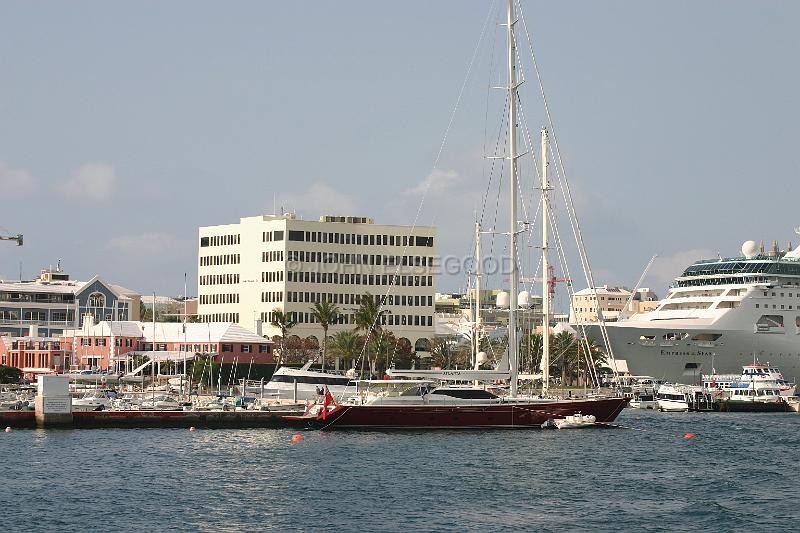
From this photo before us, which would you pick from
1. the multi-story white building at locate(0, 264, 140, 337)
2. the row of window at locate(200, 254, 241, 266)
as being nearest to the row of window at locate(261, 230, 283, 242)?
the row of window at locate(200, 254, 241, 266)

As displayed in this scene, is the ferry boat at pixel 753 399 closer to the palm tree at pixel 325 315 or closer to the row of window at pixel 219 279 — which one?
the palm tree at pixel 325 315

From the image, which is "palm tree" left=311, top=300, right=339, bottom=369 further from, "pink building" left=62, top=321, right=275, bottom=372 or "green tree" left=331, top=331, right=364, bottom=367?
"pink building" left=62, top=321, right=275, bottom=372

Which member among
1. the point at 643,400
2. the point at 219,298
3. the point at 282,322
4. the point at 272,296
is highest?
the point at 219,298

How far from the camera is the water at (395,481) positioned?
167 ft

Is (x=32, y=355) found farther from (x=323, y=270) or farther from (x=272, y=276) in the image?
(x=323, y=270)

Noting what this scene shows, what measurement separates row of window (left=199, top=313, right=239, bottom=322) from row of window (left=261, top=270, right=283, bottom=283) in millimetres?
8123

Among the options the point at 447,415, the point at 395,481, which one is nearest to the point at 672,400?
the point at 447,415

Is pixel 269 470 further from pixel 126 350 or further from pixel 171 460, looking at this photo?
pixel 126 350

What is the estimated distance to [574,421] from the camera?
8475 cm

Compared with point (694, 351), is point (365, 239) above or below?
above

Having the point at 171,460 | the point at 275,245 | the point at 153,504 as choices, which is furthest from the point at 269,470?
the point at 275,245

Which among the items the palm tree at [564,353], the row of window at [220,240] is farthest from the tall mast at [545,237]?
the row of window at [220,240]

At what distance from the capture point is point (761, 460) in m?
73.1

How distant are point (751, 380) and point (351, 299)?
6661 cm
